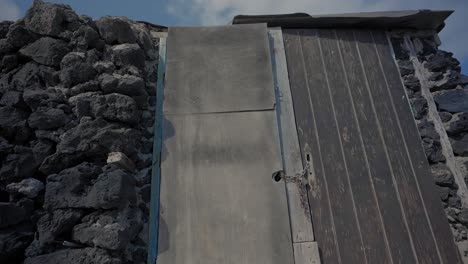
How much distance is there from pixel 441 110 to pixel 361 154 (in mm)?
874

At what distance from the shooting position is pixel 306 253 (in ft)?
7.48

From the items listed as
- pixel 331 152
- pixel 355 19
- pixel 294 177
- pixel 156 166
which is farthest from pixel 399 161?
pixel 156 166

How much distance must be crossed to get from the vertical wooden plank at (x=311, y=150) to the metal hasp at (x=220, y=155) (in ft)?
0.87

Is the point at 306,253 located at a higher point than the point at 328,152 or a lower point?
lower

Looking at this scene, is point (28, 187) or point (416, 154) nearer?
point (28, 187)

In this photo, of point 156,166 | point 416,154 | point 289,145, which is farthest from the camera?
point 416,154

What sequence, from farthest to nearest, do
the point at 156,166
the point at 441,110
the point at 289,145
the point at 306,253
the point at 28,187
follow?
the point at 441,110, the point at 289,145, the point at 156,166, the point at 306,253, the point at 28,187

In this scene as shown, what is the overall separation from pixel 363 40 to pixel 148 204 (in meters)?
2.40

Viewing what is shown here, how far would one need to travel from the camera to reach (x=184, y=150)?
2.45 m

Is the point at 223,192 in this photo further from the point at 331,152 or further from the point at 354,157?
the point at 354,157

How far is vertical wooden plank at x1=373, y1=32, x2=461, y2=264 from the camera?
8.06 feet

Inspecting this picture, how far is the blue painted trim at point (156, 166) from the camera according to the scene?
2.16 m

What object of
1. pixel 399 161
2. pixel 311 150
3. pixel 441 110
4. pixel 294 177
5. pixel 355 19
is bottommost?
pixel 294 177

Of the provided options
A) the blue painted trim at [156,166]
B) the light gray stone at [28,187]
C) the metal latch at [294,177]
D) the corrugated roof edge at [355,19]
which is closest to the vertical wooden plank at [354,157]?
the corrugated roof edge at [355,19]
